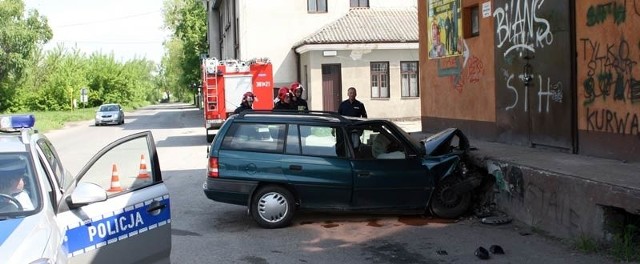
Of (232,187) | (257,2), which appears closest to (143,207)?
(232,187)

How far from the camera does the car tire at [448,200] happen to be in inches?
355

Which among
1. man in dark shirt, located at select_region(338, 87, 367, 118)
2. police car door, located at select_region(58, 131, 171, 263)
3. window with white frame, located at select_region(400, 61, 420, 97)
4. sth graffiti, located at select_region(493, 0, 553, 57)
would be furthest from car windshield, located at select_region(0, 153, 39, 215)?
window with white frame, located at select_region(400, 61, 420, 97)

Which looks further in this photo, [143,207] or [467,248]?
[467,248]

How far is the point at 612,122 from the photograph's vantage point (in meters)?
8.86

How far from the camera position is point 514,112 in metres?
11.6

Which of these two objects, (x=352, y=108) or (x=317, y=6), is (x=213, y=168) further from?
(x=317, y=6)

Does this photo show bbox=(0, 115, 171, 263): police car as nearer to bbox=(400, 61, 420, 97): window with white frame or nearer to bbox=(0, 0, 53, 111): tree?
bbox=(400, 61, 420, 97): window with white frame

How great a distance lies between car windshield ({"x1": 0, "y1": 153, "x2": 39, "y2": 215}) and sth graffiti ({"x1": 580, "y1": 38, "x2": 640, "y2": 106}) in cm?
700

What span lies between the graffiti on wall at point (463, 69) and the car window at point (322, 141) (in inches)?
201

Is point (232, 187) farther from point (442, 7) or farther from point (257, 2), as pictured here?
point (257, 2)

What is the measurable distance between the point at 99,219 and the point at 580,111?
718 cm

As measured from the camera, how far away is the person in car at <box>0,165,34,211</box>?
4312 millimetres

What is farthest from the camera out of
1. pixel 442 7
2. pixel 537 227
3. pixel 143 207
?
pixel 442 7

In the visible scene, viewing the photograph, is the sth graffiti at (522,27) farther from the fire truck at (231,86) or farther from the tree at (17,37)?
the tree at (17,37)
